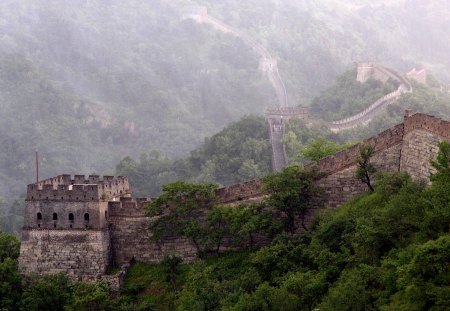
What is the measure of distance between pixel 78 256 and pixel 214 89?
86.1 meters

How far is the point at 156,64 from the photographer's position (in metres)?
128

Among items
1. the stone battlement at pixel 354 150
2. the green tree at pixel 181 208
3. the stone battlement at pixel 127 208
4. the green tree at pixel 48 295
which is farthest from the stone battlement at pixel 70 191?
the stone battlement at pixel 354 150

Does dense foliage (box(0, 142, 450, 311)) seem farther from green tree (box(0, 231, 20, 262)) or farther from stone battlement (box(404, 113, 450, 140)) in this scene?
stone battlement (box(404, 113, 450, 140))

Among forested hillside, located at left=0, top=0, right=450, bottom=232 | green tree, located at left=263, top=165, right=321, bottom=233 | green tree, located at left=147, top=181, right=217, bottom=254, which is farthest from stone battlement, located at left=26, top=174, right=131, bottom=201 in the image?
forested hillside, located at left=0, top=0, right=450, bottom=232

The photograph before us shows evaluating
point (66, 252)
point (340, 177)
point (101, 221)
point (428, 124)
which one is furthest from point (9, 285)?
point (428, 124)

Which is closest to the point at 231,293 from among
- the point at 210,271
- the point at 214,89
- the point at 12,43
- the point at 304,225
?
the point at 210,271

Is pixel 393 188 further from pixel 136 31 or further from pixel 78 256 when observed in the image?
pixel 136 31

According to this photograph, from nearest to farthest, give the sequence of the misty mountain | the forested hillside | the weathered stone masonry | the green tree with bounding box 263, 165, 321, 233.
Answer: the green tree with bounding box 263, 165, 321, 233 → the weathered stone masonry → the forested hillside → the misty mountain

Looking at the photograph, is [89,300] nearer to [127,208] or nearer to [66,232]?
[66,232]

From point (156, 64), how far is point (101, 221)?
309 feet

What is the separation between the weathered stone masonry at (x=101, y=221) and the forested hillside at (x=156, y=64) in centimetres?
5453

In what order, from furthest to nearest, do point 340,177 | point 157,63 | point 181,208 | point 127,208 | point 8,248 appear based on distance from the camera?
1. point 157,63
2. point 8,248
3. point 127,208
4. point 181,208
5. point 340,177

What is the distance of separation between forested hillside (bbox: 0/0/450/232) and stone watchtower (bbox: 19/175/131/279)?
54456mm

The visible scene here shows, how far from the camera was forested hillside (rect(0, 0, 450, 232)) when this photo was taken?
3942 inches
